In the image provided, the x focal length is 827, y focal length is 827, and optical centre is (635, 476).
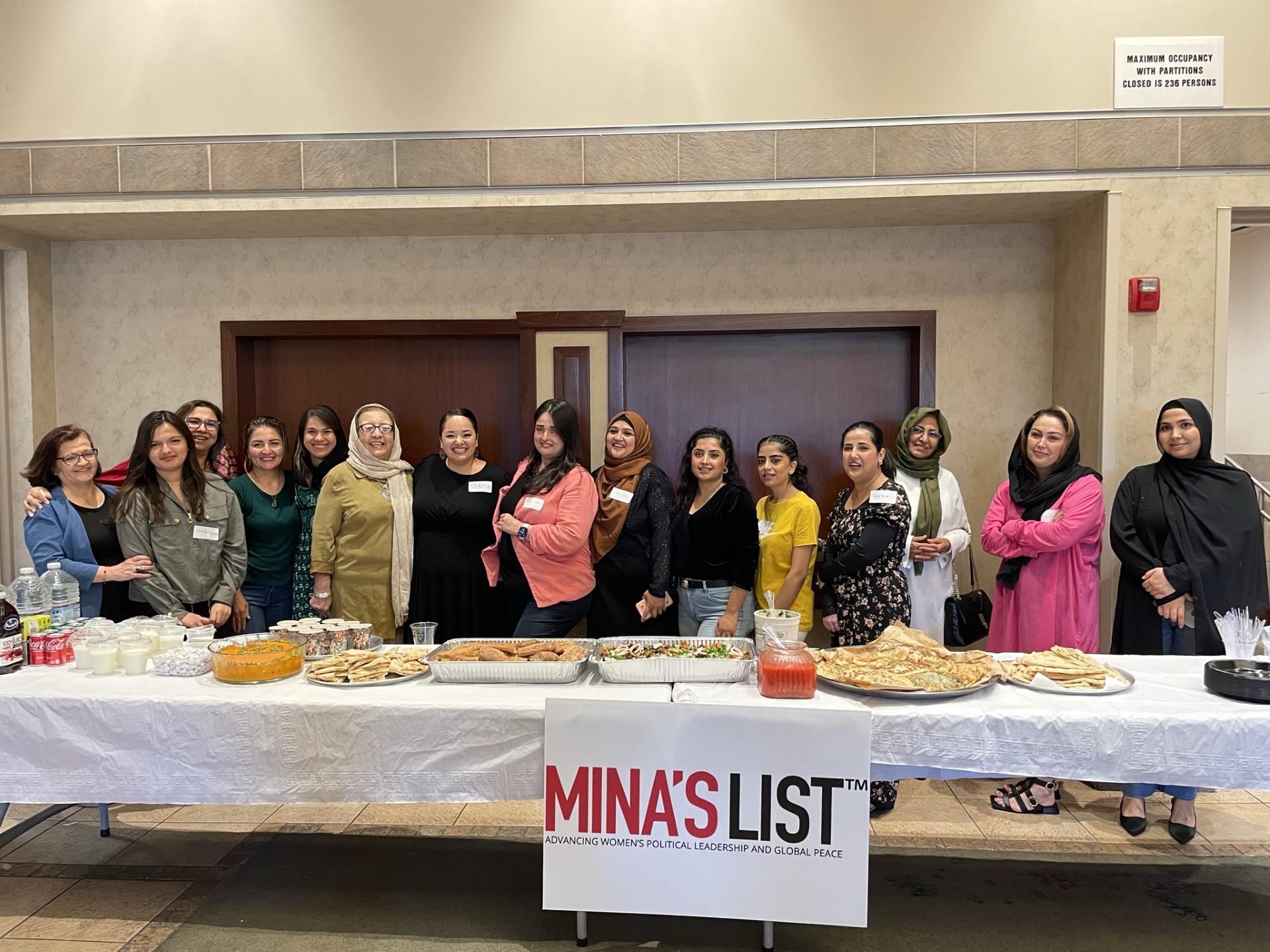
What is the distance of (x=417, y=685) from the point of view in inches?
88.3

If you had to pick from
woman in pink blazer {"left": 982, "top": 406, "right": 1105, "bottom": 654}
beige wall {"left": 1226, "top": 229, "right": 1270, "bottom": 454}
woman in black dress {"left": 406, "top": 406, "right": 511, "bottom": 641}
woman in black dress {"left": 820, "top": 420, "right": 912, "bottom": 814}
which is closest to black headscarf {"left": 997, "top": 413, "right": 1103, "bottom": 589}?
woman in pink blazer {"left": 982, "top": 406, "right": 1105, "bottom": 654}

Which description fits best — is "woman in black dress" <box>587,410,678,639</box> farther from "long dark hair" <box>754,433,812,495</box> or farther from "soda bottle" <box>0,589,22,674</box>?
"soda bottle" <box>0,589,22,674</box>

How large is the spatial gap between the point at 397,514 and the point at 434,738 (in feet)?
4.81

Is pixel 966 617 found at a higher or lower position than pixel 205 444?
lower

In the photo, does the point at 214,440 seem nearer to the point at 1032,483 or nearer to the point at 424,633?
the point at 424,633

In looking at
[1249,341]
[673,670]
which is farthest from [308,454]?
[1249,341]

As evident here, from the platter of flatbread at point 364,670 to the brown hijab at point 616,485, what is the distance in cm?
106

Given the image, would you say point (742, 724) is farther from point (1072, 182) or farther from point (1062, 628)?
point (1072, 182)

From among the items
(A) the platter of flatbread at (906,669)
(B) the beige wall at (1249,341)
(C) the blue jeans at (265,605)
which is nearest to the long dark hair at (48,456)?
(C) the blue jeans at (265,605)

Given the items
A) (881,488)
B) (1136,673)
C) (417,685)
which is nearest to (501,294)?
(881,488)

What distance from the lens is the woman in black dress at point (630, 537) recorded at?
10.8 feet

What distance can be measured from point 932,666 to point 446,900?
5.01ft

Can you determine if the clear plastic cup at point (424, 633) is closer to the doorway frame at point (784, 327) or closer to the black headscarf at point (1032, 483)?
the doorway frame at point (784, 327)

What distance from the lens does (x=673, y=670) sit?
223 cm
